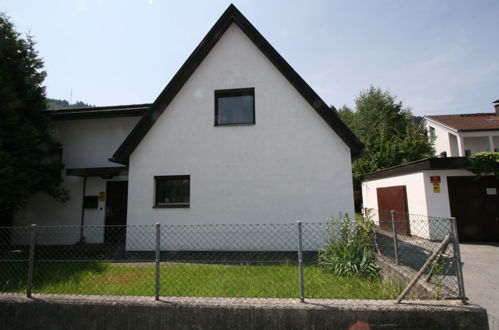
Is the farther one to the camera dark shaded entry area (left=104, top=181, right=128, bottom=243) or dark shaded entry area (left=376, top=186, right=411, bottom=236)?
dark shaded entry area (left=376, top=186, right=411, bottom=236)

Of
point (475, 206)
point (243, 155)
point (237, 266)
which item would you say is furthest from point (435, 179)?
point (237, 266)

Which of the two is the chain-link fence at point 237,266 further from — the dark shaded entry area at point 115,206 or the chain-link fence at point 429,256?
the dark shaded entry area at point 115,206

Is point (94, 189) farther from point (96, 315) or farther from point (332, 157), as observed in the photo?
point (332, 157)

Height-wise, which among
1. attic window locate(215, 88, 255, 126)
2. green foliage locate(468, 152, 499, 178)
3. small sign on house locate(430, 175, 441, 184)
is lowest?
small sign on house locate(430, 175, 441, 184)

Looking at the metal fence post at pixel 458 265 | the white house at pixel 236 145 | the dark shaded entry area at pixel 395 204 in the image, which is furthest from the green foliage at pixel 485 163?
the metal fence post at pixel 458 265

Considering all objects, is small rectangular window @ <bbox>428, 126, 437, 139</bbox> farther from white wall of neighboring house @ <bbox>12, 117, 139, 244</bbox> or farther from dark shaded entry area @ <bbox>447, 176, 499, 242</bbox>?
white wall of neighboring house @ <bbox>12, 117, 139, 244</bbox>

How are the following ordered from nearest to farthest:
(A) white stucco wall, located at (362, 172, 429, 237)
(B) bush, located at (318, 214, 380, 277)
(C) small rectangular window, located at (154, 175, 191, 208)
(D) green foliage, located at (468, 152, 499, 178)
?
(B) bush, located at (318, 214, 380, 277), (C) small rectangular window, located at (154, 175, 191, 208), (D) green foliage, located at (468, 152, 499, 178), (A) white stucco wall, located at (362, 172, 429, 237)

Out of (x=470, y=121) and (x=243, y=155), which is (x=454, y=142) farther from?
(x=243, y=155)

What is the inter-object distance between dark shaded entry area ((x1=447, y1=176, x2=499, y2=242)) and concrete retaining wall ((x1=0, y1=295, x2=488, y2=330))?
7.96m

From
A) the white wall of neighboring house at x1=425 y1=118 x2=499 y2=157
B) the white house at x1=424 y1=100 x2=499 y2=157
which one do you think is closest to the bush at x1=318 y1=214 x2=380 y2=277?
the white house at x1=424 y1=100 x2=499 y2=157

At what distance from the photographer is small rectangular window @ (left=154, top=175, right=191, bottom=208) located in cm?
764

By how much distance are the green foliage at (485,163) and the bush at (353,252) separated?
21.2 feet

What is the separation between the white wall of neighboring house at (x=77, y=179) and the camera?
9.31m

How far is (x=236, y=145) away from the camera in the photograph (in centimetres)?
747
